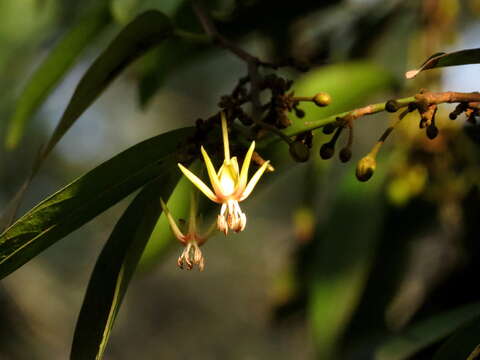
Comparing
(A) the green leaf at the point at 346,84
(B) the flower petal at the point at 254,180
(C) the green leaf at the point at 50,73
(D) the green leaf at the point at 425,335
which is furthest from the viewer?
(A) the green leaf at the point at 346,84

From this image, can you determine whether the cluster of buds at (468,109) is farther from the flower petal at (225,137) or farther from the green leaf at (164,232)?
the green leaf at (164,232)

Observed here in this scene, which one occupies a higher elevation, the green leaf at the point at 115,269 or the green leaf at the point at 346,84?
the green leaf at the point at 346,84

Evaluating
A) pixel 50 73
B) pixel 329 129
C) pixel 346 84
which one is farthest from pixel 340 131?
pixel 346 84

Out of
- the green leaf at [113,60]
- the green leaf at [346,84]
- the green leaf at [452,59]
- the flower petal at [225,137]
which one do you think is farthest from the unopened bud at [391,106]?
the green leaf at [346,84]

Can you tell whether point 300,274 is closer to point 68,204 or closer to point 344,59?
point 344,59

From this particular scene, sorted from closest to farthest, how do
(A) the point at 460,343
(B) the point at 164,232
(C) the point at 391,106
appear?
(C) the point at 391,106, (A) the point at 460,343, (B) the point at 164,232

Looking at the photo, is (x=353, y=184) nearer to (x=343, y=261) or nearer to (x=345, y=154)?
(x=343, y=261)

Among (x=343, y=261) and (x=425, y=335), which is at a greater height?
(x=343, y=261)
